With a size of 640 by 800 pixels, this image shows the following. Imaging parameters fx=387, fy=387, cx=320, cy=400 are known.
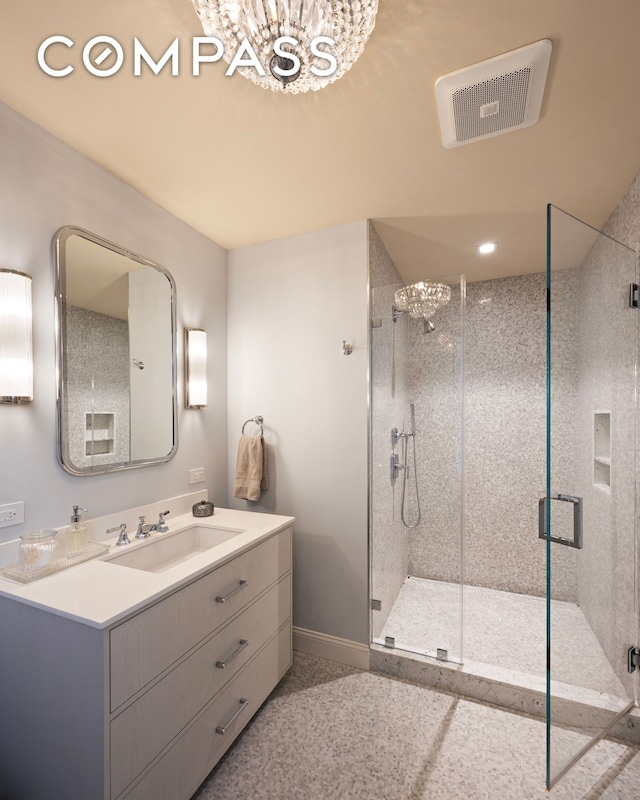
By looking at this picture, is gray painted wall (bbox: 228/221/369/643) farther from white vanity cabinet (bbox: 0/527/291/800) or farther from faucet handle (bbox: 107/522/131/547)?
faucet handle (bbox: 107/522/131/547)

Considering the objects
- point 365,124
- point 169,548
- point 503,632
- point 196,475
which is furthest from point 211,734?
point 365,124

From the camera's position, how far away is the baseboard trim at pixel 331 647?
217 centimetres

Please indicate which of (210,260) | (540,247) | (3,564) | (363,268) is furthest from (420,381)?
(3,564)

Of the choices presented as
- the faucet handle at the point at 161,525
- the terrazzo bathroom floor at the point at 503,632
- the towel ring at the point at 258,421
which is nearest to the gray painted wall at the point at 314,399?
the towel ring at the point at 258,421

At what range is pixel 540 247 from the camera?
2.55m

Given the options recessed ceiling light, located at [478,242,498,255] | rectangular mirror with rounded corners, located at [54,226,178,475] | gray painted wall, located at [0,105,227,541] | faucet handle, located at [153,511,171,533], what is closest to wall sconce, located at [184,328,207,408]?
rectangular mirror with rounded corners, located at [54,226,178,475]

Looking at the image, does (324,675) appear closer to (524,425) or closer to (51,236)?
(524,425)

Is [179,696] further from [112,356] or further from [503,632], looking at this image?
[503,632]

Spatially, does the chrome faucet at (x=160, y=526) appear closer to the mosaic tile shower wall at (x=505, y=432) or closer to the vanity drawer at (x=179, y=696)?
the vanity drawer at (x=179, y=696)

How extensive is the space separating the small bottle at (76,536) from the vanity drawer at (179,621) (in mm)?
511

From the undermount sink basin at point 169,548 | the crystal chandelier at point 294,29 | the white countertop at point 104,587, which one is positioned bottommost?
the undermount sink basin at point 169,548

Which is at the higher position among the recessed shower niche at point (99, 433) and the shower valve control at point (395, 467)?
the recessed shower niche at point (99, 433)

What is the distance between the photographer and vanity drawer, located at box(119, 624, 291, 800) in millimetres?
1237

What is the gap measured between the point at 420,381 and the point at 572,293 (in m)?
0.91
